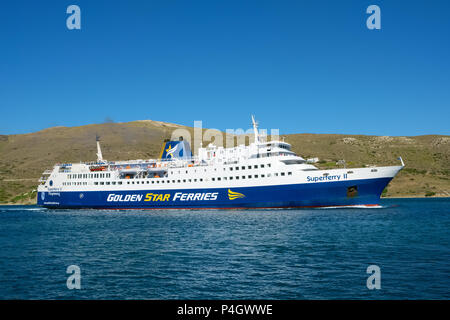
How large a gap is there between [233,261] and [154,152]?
10111cm

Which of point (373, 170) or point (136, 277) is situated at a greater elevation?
point (373, 170)

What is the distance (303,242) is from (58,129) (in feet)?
503

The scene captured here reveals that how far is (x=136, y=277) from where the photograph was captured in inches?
515

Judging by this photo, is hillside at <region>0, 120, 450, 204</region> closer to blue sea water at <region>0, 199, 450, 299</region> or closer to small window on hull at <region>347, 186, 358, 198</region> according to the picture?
small window on hull at <region>347, 186, 358, 198</region>

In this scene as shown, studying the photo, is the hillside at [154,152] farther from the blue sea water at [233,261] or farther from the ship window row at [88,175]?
the blue sea water at [233,261]

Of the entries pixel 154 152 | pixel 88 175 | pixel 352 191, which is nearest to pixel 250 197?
pixel 352 191

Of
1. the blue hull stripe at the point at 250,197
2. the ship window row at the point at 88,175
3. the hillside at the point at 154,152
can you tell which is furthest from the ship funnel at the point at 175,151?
the hillside at the point at 154,152

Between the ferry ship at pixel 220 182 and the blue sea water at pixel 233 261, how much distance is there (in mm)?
10173

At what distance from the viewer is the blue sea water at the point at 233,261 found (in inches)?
442

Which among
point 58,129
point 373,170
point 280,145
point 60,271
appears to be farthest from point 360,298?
point 58,129

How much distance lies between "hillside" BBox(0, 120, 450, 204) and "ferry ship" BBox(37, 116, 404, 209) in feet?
131

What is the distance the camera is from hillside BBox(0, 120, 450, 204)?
85188 mm
